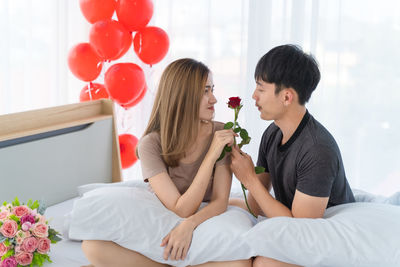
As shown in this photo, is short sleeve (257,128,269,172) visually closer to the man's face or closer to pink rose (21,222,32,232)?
the man's face

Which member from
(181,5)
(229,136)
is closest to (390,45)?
(181,5)

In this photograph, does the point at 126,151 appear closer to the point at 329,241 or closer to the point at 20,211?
the point at 20,211

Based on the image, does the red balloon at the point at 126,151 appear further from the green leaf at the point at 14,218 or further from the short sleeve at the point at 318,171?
the short sleeve at the point at 318,171

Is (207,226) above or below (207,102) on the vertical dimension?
below

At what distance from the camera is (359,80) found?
9.68 ft

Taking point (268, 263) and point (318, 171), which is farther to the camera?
point (318, 171)

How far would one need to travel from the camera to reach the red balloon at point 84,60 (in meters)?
2.70

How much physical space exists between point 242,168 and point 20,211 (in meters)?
0.73

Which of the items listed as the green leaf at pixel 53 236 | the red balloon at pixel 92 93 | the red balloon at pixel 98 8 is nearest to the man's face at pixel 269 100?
the green leaf at pixel 53 236

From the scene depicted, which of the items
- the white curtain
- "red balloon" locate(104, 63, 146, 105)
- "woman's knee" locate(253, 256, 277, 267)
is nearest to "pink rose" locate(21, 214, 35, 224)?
"woman's knee" locate(253, 256, 277, 267)

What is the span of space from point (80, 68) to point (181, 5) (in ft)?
2.92

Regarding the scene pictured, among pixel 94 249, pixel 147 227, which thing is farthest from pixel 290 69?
pixel 94 249

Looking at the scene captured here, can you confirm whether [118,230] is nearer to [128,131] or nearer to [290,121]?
[290,121]

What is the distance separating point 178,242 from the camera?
1515 mm
